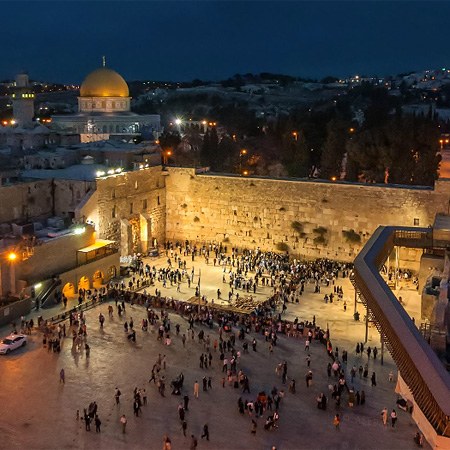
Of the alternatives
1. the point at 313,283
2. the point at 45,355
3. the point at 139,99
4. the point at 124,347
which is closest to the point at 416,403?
the point at 124,347

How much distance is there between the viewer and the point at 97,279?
24.1 metres

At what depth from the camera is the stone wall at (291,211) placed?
83.9 ft

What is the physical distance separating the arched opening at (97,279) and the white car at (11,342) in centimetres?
606

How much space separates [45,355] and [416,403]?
10136mm

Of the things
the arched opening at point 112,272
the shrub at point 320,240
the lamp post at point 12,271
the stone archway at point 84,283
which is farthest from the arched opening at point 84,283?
the shrub at point 320,240

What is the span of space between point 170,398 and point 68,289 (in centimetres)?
896

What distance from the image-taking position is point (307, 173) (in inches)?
1357

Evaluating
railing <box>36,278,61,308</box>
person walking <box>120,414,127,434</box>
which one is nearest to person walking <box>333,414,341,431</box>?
person walking <box>120,414,127,434</box>

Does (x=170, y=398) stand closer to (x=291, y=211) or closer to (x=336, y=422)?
(x=336, y=422)

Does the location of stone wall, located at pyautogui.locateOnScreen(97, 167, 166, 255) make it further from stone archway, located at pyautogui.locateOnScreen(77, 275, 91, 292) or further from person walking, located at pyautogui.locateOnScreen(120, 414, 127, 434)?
person walking, located at pyautogui.locateOnScreen(120, 414, 127, 434)

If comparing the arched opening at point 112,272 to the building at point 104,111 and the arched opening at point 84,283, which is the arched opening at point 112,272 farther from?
the building at point 104,111

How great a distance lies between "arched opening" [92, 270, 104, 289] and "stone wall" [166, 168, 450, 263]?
6.81 metres

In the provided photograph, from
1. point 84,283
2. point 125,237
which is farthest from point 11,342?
point 125,237

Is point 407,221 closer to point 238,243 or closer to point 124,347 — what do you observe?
point 238,243
